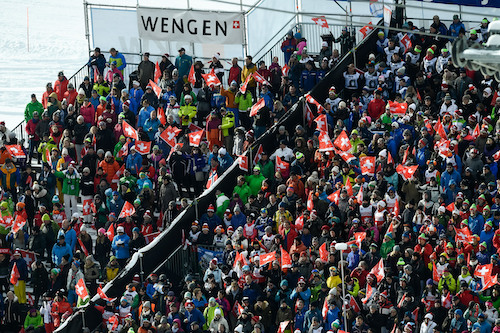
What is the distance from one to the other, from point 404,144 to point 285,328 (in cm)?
576

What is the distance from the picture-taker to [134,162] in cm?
3145

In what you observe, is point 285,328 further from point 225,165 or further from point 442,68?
point 442,68

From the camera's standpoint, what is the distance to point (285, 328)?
26.1 m

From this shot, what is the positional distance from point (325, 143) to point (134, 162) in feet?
15.7

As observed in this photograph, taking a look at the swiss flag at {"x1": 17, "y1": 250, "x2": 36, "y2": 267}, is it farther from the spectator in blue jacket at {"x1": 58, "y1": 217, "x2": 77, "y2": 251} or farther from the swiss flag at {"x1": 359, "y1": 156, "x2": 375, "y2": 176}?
the swiss flag at {"x1": 359, "y1": 156, "x2": 375, "y2": 176}

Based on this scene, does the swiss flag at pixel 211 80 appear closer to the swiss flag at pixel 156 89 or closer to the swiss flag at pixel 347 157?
the swiss flag at pixel 156 89

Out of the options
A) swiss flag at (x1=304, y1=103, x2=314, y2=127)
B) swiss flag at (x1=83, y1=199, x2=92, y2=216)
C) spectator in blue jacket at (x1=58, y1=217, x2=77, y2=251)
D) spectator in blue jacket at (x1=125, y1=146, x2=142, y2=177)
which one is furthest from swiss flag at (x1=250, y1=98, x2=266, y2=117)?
spectator in blue jacket at (x1=58, y1=217, x2=77, y2=251)

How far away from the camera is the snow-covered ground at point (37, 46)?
5866 centimetres

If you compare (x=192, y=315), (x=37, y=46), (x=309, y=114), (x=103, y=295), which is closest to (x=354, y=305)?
(x=192, y=315)

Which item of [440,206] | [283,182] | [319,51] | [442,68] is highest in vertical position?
[319,51]

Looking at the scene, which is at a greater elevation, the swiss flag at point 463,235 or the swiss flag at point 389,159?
the swiss flag at point 389,159

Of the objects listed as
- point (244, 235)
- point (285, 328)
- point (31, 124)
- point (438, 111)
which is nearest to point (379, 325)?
point (285, 328)

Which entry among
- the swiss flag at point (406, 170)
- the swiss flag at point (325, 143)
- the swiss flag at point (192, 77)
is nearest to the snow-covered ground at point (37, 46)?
the swiss flag at point (192, 77)

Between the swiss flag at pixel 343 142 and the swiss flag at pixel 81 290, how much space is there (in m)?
6.52
